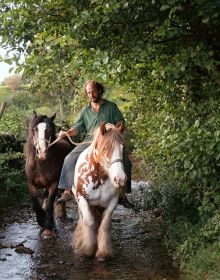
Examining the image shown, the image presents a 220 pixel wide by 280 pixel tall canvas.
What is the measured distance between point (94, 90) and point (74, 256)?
2380mm

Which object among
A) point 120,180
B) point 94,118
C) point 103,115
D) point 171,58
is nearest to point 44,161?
point 94,118

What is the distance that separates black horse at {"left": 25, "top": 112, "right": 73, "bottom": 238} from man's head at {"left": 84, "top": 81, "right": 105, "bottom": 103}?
1.10 metres

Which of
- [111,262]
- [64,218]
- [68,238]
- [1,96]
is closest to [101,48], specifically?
[111,262]

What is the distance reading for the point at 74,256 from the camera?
6.43m

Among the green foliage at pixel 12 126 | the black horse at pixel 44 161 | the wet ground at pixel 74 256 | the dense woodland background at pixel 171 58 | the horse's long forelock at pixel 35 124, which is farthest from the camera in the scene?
the green foliage at pixel 12 126

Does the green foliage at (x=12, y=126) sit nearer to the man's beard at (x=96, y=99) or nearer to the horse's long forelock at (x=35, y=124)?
the horse's long forelock at (x=35, y=124)

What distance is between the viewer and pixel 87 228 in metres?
6.18

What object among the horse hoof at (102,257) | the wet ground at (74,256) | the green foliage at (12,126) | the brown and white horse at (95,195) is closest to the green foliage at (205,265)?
the wet ground at (74,256)

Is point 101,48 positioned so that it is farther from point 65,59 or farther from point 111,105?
point 111,105

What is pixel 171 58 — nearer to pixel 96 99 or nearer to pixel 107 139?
pixel 96 99

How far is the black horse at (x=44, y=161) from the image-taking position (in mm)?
7270

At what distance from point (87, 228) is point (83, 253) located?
361mm

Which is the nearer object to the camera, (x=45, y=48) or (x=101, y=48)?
(x=101, y=48)

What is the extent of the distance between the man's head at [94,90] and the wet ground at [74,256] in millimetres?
2250
